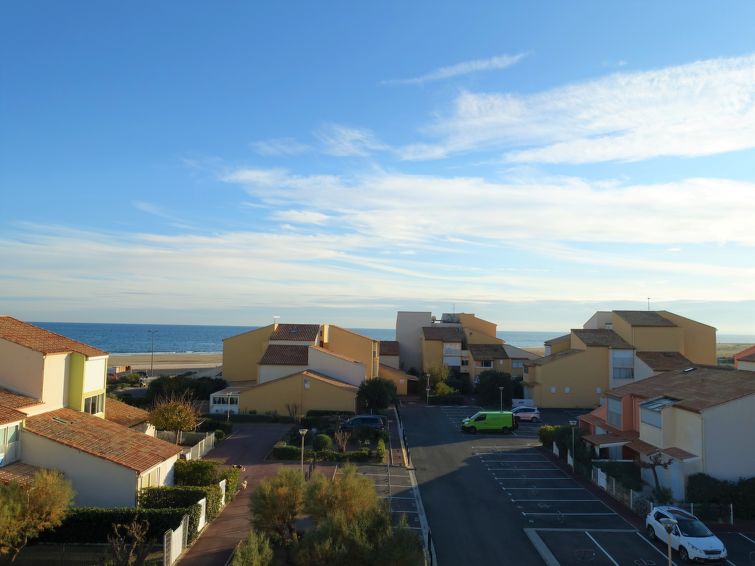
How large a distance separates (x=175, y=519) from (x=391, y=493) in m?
9.73

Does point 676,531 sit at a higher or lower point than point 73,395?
lower

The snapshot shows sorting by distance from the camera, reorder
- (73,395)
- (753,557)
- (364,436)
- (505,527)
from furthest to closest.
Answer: (364,436) < (73,395) < (505,527) < (753,557)

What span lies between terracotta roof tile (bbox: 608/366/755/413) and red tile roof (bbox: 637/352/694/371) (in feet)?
57.2

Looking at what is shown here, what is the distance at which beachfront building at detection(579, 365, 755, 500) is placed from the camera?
76.2 feet

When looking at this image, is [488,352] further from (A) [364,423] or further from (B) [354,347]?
(A) [364,423]

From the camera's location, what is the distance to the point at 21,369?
996 inches

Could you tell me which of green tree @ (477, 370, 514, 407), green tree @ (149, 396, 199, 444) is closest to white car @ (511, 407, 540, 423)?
green tree @ (477, 370, 514, 407)

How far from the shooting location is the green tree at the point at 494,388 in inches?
2063

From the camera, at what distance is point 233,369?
2287 inches

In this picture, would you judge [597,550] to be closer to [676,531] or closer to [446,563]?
[676,531]

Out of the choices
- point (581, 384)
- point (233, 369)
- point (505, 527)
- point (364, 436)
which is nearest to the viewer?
point (505, 527)

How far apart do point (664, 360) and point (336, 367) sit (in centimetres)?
2814

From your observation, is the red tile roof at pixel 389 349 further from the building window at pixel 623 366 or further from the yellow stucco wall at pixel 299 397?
the building window at pixel 623 366

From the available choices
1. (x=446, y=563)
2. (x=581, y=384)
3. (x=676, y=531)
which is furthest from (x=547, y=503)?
(x=581, y=384)
